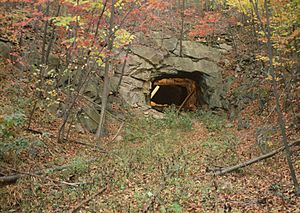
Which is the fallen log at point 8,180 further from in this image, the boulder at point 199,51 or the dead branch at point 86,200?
the boulder at point 199,51

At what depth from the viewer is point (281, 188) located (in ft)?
22.0

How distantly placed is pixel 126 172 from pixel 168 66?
35.5 feet

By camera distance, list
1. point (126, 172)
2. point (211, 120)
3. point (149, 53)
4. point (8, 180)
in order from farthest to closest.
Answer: point (149, 53) < point (211, 120) < point (126, 172) < point (8, 180)

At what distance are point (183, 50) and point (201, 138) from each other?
292 inches

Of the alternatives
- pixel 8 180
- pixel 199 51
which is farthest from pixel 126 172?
pixel 199 51

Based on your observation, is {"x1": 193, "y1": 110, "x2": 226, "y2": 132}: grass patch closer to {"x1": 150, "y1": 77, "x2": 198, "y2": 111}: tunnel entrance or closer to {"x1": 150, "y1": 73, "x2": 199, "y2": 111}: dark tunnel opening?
{"x1": 150, "y1": 73, "x2": 199, "y2": 111}: dark tunnel opening

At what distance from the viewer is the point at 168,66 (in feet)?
56.9

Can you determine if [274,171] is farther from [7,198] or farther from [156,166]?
[7,198]

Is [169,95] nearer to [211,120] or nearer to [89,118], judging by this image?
[211,120]

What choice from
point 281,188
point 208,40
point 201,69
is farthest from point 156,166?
point 208,40

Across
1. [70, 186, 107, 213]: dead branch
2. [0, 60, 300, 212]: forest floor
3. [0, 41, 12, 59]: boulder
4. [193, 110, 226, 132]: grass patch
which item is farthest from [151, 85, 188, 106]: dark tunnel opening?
[70, 186, 107, 213]: dead branch

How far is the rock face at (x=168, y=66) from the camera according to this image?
54.2 feet

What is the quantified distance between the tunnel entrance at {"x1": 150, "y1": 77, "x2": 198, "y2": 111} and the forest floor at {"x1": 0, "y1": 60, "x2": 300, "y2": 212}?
849 centimetres

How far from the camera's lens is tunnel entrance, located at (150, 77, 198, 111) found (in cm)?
2038
